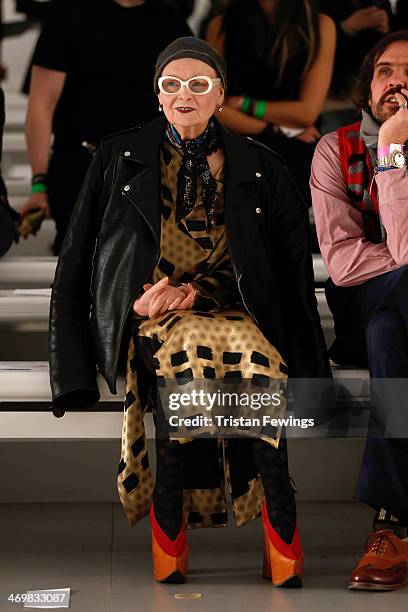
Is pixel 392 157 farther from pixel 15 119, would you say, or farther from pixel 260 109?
pixel 15 119

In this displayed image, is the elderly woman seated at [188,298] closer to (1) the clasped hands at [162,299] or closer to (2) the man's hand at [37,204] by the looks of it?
(1) the clasped hands at [162,299]

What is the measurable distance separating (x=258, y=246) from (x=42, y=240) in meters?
1.45

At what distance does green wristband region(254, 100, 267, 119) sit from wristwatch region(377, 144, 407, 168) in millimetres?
964

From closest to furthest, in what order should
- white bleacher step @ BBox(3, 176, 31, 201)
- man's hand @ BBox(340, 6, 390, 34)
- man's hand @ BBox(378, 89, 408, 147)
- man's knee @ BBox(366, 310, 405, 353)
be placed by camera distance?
man's knee @ BBox(366, 310, 405, 353) → man's hand @ BBox(378, 89, 408, 147) → man's hand @ BBox(340, 6, 390, 34) → white bleacher step @ BBox(3, 176, 31, 201)

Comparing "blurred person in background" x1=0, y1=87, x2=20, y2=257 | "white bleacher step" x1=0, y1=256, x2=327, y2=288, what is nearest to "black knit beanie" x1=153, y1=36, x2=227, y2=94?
"blurred person in background" x1=0, y1=87, x2=20, y2=257

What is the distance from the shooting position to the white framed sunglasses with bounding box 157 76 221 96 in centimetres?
320

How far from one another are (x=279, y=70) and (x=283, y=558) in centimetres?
→ 173

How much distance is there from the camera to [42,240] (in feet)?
14.9

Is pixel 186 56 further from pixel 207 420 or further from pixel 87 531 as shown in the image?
pixel 87 531

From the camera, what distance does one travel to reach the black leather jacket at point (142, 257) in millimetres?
3203

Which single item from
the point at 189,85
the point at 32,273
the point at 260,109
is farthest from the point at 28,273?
the point at 189,85

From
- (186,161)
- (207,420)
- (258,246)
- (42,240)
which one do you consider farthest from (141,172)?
(42,240)

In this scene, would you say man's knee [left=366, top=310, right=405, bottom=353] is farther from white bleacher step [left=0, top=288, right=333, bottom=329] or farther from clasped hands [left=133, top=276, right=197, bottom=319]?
white bleacher step [left=0, top=288, right=333, bottom=329]

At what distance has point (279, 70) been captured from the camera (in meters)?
4.24
